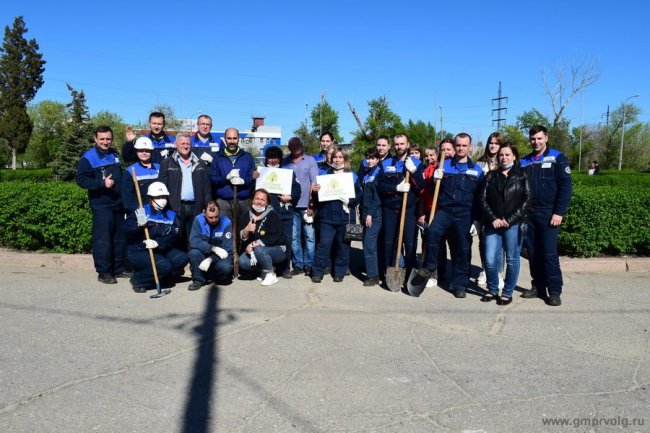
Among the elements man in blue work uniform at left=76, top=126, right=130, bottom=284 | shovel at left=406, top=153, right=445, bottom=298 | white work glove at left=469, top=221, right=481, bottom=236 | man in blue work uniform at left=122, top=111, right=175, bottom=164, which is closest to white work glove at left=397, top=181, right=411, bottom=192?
shovel at left=406, top=153, right=445, bottom=298

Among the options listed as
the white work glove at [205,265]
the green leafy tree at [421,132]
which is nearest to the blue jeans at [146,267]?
the white work glove at [205,265]

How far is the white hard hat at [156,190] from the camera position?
22.1 feet

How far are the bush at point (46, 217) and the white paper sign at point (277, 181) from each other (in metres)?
2.86

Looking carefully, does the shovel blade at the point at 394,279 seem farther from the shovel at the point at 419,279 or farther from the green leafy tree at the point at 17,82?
the green leafy tree at the point at 17,82

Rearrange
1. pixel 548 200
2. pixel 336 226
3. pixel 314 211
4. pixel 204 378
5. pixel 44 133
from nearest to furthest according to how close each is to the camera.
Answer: pixel 204 378, pixel 548 200, pixel 336 226, pixel 314 211, pixel 44 133

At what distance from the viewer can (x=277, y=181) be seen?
7.50 metres

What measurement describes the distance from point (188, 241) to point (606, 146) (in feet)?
218

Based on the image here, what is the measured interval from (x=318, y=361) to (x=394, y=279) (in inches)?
104

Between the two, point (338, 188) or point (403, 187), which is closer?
point (403, 187)

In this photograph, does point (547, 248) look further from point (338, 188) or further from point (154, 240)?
point (154, 240)

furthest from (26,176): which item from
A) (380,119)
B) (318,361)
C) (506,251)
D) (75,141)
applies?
(318,361)

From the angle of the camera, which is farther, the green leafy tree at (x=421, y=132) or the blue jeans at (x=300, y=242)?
the green leafy tree at (x=421, y=132)

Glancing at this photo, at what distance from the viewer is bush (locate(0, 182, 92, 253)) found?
26.9ft

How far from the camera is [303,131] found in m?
45.4
